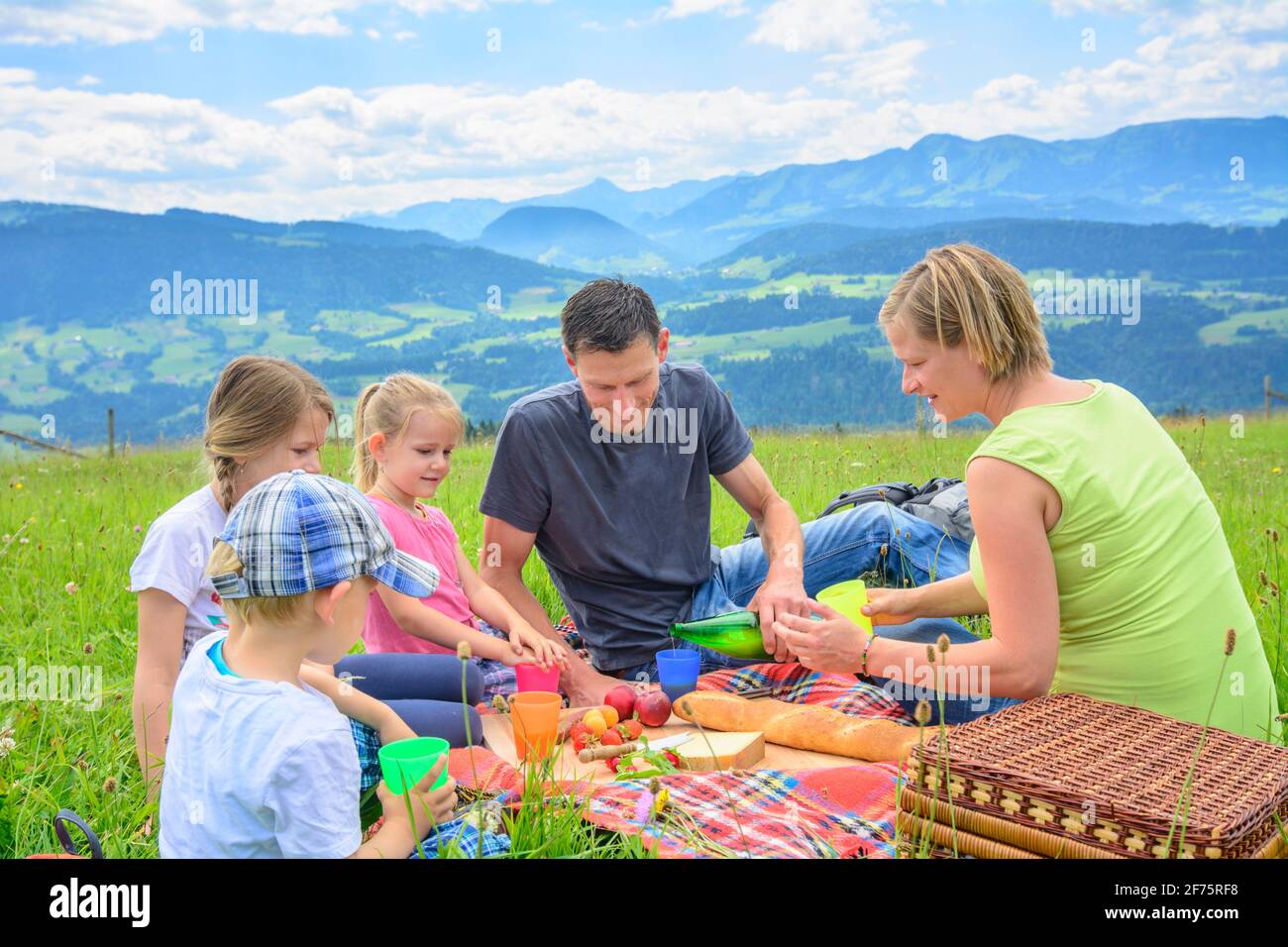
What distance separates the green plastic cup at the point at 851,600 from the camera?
363 centimetres

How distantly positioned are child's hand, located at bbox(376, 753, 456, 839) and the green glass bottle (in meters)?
1.77

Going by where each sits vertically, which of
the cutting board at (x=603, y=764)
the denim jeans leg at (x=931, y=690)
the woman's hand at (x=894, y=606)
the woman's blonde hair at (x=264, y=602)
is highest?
the woman's blonde hair at (x=264, y=602)

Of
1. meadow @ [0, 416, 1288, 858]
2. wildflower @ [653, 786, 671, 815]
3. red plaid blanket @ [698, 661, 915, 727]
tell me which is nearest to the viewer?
wildflower @ [653, 786, 671, 815]

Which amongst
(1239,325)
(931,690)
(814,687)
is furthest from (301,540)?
(1239,325)

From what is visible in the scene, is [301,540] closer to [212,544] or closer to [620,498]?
[212,544]

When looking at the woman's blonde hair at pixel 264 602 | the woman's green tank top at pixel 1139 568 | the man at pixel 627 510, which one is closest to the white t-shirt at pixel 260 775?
the woman's blonde hair at pixel 264 602

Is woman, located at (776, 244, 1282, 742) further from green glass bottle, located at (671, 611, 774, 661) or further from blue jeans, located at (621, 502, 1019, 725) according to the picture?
blue jeans, located at (621, 502, 1019, 725)

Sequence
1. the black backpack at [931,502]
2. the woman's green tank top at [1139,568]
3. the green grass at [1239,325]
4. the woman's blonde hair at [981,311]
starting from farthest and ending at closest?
1. the green grass at [1239,325]
2. the black backpack at [931,502]
3. the woman's blonde hair at [981,311]
4. the woman's green tank top at [1139,568]

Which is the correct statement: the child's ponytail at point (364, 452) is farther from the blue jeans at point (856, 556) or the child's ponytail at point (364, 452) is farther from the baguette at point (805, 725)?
the baguette at point (805, 725)

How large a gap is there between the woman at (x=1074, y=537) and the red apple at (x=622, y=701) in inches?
50.1

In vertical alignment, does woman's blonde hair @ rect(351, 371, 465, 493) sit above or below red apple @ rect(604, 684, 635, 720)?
above

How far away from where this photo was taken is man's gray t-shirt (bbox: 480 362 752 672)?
168 inches

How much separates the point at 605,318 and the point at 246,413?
51.3 inches

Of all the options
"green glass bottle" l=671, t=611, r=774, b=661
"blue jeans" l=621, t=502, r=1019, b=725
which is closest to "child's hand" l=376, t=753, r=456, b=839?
"green glass bottle" l=671, t=611, r=774, b=661
